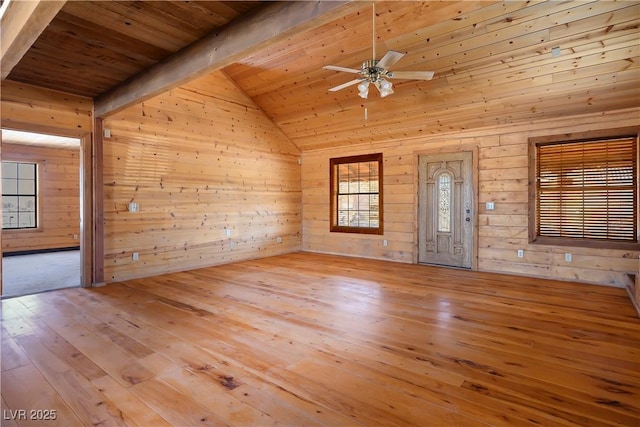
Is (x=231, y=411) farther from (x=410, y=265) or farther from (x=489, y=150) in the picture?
(x=489, y=150)

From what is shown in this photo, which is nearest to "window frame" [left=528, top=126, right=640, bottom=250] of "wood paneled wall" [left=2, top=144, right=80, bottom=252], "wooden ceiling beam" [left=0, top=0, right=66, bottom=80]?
"wooden ceiling beam" [left=0, top=0, right=66, bottom=80]

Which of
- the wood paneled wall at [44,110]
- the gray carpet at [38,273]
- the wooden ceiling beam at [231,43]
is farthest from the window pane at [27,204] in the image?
the wooden ceiling beam at [231,43]

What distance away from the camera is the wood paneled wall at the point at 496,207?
4.66 meters

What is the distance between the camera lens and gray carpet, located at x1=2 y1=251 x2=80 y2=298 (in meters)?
4.55

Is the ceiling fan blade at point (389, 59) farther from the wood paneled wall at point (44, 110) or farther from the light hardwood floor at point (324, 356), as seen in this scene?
the wood paneled wall at point (44, 110)

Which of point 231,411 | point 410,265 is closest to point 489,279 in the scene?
point 410,265

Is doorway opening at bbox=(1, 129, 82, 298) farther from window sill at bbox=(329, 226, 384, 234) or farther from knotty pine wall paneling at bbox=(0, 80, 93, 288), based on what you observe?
window sill at bbox=(329, 226, 384, 234)

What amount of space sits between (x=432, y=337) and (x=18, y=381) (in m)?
2.92

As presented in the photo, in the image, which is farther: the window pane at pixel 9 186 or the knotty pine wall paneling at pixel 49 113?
the window pane at pixel 9 186

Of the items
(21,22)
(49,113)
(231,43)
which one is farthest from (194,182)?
(21,22)

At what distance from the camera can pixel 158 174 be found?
17.4ft

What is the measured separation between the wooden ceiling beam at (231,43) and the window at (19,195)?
18.5 feet

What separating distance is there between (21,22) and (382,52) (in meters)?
3.72

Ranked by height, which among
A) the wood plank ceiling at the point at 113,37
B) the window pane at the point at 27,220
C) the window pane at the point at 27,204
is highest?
the wood plank ceiling at the point at 113,37
